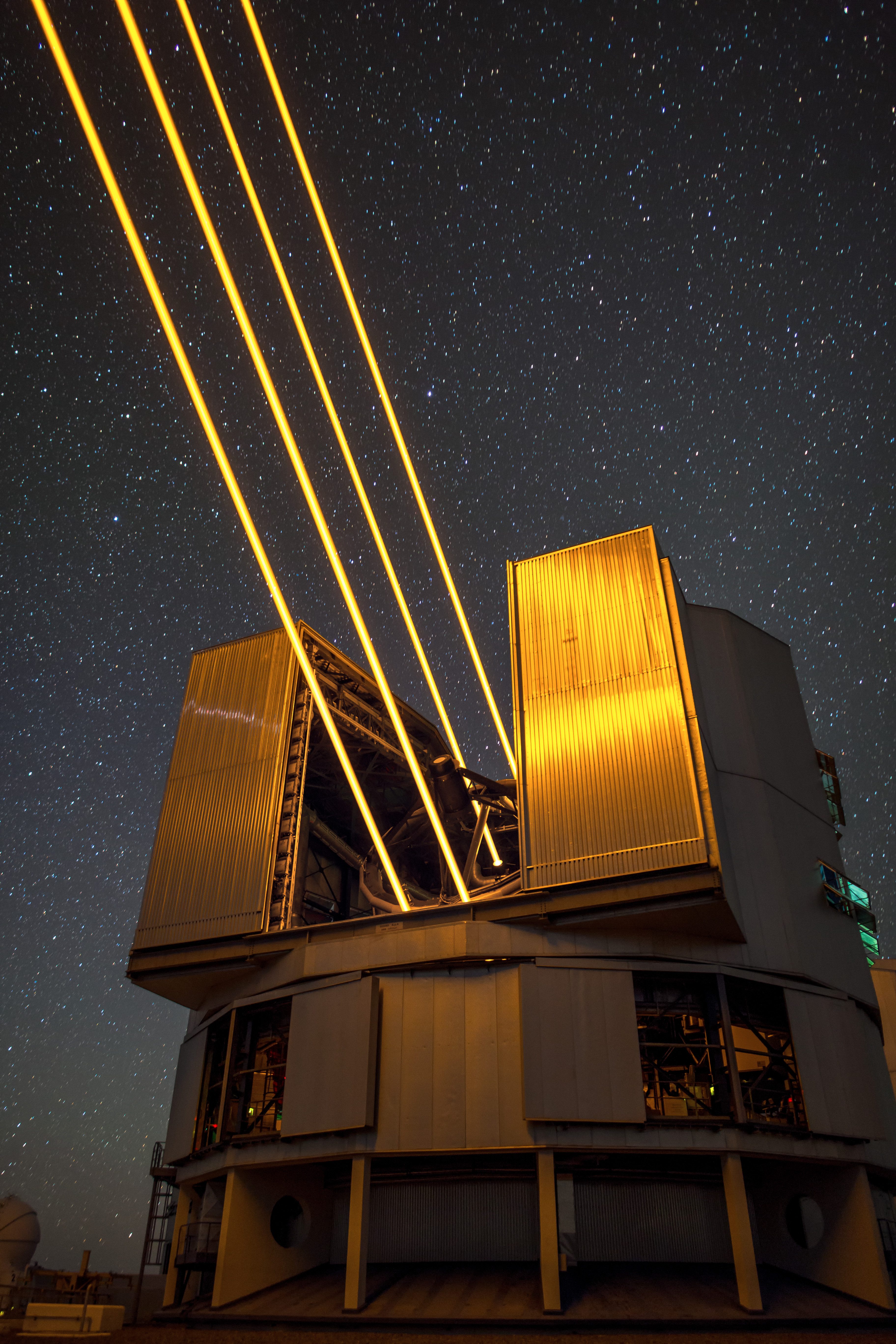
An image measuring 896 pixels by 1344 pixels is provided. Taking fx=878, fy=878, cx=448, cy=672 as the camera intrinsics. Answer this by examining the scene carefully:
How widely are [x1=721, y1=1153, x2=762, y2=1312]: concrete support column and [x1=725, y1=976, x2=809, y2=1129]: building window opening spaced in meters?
1.32

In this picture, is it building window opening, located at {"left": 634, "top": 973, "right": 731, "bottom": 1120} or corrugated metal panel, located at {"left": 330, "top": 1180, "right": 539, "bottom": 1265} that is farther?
corrugated metal panel, located at {"left": 330, "top": 1180, "right": 539, "bottom": 1265}

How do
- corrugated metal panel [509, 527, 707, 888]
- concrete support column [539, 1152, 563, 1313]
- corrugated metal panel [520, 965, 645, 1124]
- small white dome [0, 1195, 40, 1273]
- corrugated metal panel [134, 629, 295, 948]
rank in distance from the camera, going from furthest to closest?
small white dome [0, 1195, 40, 1273] < corrugated metal panel [134, 629, 295, 948] < corrugated metal panel [509, 527, 707, 888] < corrugated metal panel [520, 965, 645, 1124] < concrete support column [539, 1152, 563, 1313]

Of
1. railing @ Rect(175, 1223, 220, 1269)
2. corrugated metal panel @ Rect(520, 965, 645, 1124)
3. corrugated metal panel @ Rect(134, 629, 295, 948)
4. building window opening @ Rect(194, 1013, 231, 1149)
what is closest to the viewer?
corrugated metal panel @ Rect(520, 965, 645, 1124)

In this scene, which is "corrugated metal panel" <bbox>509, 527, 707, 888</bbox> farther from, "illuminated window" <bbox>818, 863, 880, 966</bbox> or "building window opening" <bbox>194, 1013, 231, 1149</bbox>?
"building window opening" <bbox>194, 1013, 231, 1149</bbox>

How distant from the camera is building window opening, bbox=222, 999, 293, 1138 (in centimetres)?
2700

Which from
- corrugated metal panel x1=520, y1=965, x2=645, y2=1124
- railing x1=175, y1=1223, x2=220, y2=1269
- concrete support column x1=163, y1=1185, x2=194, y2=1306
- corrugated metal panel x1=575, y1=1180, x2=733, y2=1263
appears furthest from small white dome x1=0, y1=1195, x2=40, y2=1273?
corrugated metal panel x1=520, y1=965, x2=645, y2=1124

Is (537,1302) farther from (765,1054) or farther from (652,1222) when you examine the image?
(765,1054)

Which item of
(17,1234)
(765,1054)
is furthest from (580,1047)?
(17,1234)

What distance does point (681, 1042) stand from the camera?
24.0m

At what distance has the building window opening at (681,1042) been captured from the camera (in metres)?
23.2

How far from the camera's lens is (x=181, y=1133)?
28.5 meters

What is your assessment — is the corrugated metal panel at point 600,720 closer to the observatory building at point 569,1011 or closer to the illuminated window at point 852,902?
the observatory building at point 569,1011

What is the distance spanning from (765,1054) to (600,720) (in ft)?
32.6

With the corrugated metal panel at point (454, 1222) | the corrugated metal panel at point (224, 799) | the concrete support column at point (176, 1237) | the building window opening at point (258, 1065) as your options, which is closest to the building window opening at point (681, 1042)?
the corrugated metal panel at point (454, 1222)
